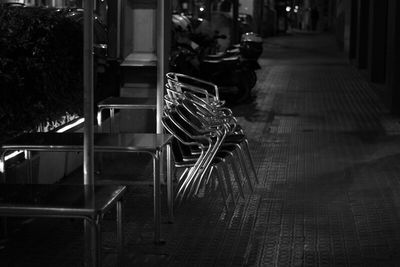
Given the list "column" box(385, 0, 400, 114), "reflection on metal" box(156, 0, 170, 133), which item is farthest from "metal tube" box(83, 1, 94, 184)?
"column" box(385, 0, 400, 114)

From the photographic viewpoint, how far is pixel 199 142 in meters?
7.46

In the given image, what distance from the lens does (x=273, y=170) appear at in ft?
30.0

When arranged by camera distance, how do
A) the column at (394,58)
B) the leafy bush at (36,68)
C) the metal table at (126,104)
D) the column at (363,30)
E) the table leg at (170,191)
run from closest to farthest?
1. the leafy bush at (36,68)
2. the table leg at (170,191)
3. the metal table at (126,104)
4. the column at (394,58)
5. the column at (363,30)

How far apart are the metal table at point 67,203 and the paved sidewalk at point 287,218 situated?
873 mm

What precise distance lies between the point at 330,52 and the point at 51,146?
89.6 ft

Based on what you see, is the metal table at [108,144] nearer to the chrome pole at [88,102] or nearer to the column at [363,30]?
the chrome pole at [88,102]

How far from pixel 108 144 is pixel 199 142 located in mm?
1636

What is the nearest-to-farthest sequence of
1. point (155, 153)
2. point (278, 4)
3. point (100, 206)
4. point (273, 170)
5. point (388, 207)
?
point (100, 206), point (155, 153), point (388, 207), point (273, 170), point (278, 4)

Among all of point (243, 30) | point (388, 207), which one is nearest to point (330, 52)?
point (243, 30)

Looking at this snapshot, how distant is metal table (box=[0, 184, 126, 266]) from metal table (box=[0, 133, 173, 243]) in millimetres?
791

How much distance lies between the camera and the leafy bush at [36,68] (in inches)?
250

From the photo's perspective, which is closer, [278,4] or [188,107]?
[188,107]

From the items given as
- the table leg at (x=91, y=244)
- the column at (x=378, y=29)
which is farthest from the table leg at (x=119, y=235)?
the column at (x=378, y=29)

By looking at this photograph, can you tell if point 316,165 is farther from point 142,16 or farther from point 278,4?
point 278,4
